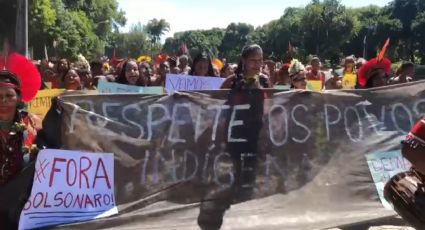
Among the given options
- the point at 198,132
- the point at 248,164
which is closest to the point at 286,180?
the point at 248,164

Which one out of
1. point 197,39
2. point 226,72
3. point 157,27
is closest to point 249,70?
point 226,72

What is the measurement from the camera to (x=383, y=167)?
19.2ft

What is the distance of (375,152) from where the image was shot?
19.2 feet

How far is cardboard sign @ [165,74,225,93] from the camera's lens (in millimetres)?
7367

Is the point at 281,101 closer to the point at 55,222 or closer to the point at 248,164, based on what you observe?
the point at 248,164

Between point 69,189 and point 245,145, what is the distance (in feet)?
5.04

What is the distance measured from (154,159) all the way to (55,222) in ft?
3.09

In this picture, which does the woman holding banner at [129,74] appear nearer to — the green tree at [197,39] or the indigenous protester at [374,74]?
the indigenous protester at [374,74]

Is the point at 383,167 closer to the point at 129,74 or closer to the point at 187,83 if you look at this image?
the point at 187,83

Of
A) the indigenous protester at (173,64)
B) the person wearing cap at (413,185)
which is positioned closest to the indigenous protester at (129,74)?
the indigenous protester at (173,64)

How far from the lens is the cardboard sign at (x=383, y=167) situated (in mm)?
5793

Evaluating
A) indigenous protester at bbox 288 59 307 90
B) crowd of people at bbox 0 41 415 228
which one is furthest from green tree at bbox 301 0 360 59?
indigenous protester at bbox 288 59 307 90

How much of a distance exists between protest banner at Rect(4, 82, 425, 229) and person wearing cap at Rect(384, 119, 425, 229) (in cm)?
199

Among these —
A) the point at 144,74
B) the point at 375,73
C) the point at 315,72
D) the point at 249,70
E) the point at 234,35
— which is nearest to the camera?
the point at 249,70
